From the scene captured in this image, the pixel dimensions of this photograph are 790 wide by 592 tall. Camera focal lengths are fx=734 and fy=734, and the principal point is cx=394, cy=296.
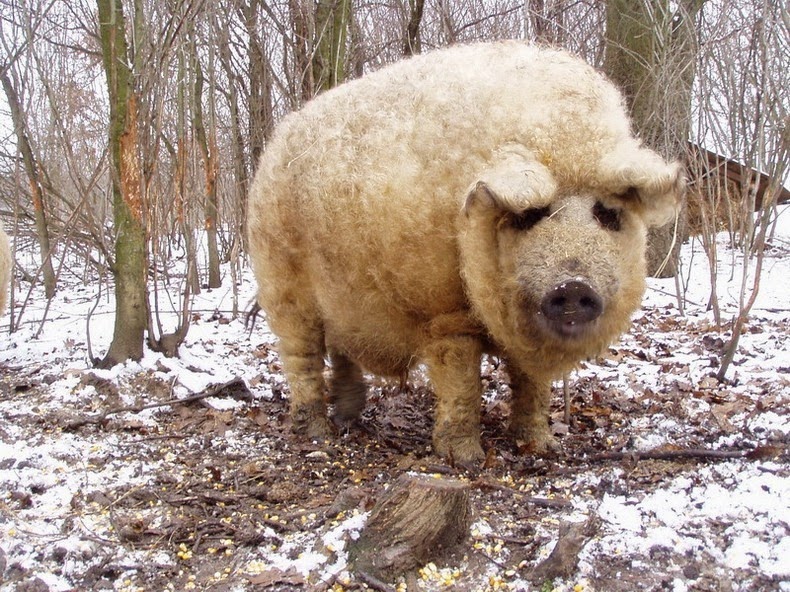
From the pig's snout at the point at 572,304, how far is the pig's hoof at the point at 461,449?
1064 mm

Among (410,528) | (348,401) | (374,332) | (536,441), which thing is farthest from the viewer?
(348,401)

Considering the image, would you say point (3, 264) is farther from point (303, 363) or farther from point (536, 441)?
point (536, 441)

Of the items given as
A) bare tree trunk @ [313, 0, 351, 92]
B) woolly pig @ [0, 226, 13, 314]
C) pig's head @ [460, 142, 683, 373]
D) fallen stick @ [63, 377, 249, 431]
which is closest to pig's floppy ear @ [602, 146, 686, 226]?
pig's head @ [460, 142, 683, 373]

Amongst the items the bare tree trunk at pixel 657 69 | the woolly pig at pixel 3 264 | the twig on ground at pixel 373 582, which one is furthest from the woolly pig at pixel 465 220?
the bare tree trunk at pixel 657 69

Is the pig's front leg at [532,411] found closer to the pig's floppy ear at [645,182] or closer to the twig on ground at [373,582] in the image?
the pig's floppy ear at [645,182]

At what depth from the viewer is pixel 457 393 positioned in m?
3.87

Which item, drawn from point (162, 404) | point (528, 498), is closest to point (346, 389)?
point (162, 404)

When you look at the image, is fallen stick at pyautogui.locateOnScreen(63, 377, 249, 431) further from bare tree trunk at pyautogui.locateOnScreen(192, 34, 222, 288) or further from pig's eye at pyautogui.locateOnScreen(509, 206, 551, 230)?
bare tree trunk at pyautogui.locateOnScreen(192, 34, 222, 288)

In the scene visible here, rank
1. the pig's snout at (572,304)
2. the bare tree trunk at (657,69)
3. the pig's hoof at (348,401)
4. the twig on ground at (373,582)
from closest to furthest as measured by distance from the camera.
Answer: the twig on ground at (373,582) < the pig's snout at (572,304) < the pig's hoof at (348,401) < the bare tree trunk at (657,69)

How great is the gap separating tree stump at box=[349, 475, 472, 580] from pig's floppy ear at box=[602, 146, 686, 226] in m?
1.50

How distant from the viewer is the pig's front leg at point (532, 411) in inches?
163

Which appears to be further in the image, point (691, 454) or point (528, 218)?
point (691, 454)

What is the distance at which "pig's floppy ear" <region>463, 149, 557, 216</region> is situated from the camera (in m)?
3.10

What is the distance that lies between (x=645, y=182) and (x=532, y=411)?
1.52 metres
